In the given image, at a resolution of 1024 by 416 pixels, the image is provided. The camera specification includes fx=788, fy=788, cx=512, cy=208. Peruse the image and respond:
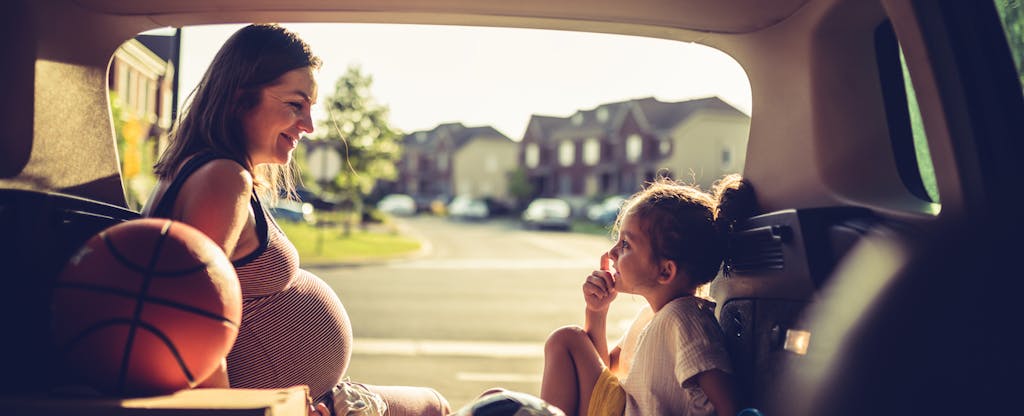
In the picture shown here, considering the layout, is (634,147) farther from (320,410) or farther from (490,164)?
(320,410)

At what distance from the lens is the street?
763cm

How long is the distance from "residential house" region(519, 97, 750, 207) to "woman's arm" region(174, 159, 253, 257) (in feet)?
141

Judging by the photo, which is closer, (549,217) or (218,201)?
(218,201)

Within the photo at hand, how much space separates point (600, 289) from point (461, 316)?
8.81 metres

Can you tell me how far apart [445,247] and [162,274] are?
2678cm

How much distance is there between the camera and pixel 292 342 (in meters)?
2.39

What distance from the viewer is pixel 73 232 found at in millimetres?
2430

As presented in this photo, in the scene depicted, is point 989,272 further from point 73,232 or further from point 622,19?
point 73,232

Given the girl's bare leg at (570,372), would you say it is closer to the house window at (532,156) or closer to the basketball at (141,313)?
the basketball at (141,313)

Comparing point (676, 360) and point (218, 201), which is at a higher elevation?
Result: point (218, 201)

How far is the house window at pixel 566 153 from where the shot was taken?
6812 centimetres

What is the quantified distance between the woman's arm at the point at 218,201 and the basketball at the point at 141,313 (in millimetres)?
311

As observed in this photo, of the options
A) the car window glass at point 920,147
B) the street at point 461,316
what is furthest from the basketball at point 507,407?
the car window glass at point 920,147

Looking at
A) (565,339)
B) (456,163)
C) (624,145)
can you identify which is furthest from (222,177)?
(456,163)
